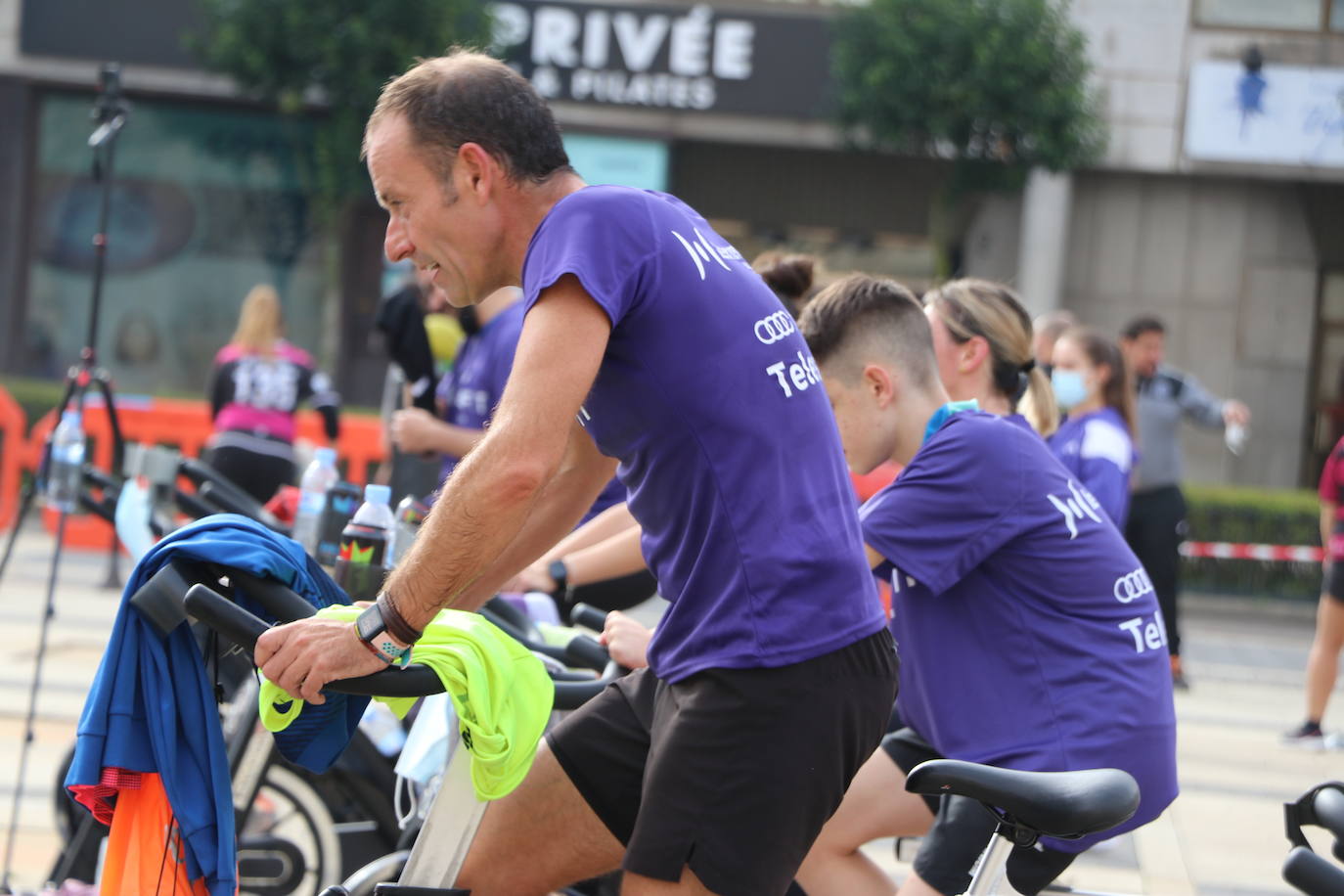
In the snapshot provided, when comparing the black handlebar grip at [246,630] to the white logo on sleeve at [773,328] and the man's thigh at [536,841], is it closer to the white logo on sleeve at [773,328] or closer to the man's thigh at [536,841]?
the man's thigh at [536,841]

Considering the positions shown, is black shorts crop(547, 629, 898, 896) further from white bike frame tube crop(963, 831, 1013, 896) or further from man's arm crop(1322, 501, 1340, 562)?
man's arm crop(1322, 501, 1340, 562)

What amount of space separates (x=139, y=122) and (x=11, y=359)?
10.8 feet

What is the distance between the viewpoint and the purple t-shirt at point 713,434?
88.4 inches

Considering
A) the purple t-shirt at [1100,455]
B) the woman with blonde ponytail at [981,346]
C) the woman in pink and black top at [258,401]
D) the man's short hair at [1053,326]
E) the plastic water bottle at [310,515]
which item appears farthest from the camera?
the woman in pink and black top at [258,401]

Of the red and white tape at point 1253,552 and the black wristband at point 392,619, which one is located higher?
the black wristband at point 392,619

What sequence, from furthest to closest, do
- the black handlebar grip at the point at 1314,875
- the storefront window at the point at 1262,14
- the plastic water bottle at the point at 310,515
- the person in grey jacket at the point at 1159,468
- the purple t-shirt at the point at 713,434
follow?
the storefront window at the point at 1262,14
the person in grey jacket at the point at 1159,468
the plastic water bottle at the point at 310,515
the purple t-shirt at the point at 713,434
the black handlebar grip at the point at 1314,875

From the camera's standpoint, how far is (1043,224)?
58.2 feet

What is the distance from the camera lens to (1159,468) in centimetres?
868

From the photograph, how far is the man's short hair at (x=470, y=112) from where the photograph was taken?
2.32m

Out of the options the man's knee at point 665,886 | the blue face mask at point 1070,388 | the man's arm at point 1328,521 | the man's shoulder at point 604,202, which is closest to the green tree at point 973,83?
the man's arm at point 1328,521

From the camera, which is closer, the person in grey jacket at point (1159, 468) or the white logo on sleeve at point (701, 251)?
the white logo on sleeve at point (701, 251)

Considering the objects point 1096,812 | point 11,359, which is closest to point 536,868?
point 1096,812

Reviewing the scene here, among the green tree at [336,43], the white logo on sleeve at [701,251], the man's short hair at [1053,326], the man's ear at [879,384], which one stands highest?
the green tree at [336,43]

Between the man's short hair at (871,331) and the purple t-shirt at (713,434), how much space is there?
2.61 feet
